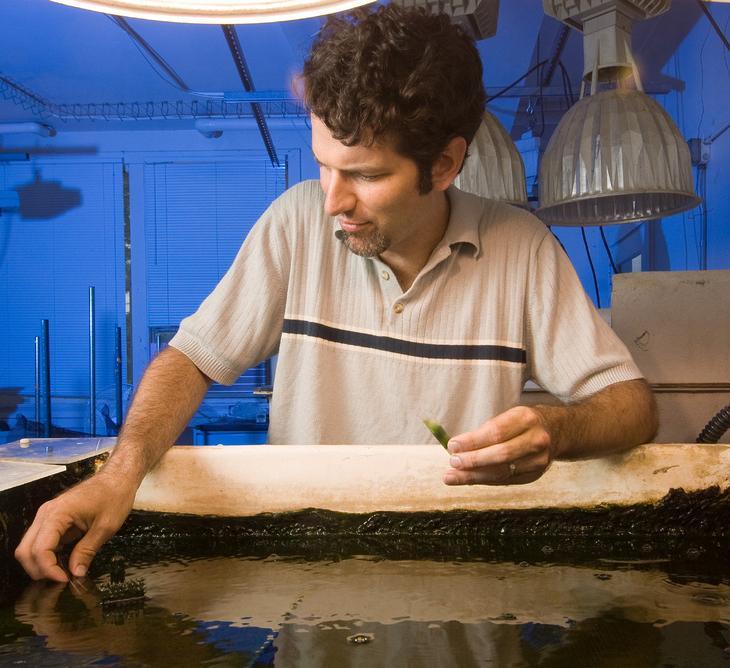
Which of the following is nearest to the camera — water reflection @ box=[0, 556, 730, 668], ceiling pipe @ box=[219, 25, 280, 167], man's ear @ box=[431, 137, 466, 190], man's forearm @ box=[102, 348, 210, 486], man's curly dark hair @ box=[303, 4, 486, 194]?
water reflection @ box=[0, 556, 730, 668]

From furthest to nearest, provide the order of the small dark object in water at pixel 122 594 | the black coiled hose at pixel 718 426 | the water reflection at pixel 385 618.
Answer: the black coiled hose at pixel 718 426 < the small dark object in water at pixel 122 594 < the water reflection at pixel 385 618

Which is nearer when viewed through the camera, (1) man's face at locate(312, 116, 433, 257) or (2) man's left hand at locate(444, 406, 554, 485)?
(2) man's left hand at locate(444, 406, 554, 485)

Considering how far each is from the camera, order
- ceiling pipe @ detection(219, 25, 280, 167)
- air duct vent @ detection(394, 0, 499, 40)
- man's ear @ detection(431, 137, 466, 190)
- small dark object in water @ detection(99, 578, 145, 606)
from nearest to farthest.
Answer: small dark object in water @ detection(99, 578, 145, 606)
man's ear @ detection(431, 137, 466, 190)
air duct vent @ detection(394, 0, 499, 40)
ceiling pipe @ detection(219, 25, 280, 167)

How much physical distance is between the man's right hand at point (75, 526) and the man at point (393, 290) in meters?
0.24

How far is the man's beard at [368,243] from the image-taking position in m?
1.25

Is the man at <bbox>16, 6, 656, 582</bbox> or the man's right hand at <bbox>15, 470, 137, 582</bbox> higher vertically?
the man at <bbox>16, 6, 656, 582</bbox>

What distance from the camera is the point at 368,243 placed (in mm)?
1259

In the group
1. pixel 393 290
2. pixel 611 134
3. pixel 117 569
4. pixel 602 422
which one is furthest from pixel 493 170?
pixel 117 569

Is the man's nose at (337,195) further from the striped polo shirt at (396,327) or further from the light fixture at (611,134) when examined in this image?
the light fixture at (611,134)

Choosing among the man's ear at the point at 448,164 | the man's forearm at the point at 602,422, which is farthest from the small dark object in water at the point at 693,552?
the man's ear at the point at 448,164

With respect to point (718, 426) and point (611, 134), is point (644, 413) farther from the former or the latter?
point (611, 134)

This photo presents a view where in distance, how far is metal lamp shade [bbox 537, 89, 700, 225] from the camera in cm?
182

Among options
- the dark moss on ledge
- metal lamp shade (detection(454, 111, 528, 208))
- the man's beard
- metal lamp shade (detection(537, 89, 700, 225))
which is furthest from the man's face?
metal lamp shade (detection(454, 111, 528, 208))

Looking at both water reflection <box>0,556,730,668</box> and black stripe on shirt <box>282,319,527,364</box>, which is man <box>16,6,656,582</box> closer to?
black stripe on shirt <box>282,319,527,364</box>
